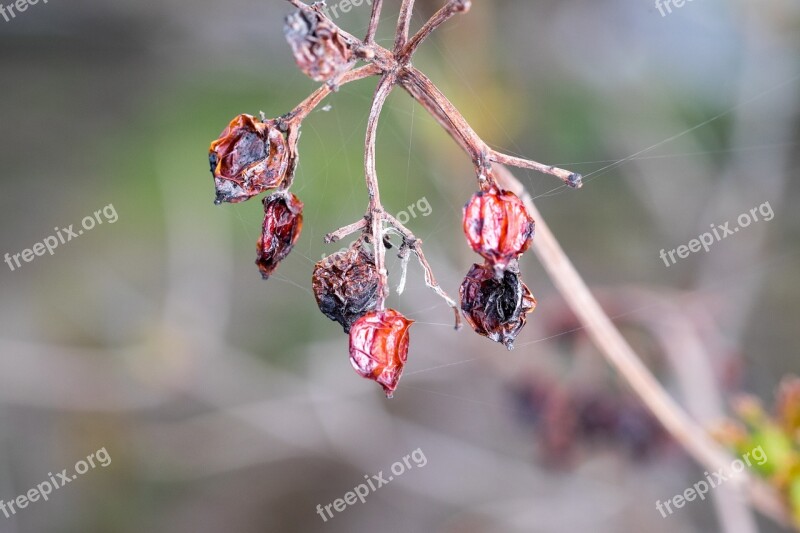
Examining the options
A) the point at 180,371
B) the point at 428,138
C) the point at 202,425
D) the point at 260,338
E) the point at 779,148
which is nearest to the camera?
the point at 779,148

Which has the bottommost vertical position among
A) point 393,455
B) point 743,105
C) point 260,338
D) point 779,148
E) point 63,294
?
point 393,455

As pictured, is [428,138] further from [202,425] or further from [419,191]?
[202,425]

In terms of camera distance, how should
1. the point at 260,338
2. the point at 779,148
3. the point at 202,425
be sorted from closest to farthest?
1. the point at 779,148
2. the point at 202,425
3. the point at 260,338

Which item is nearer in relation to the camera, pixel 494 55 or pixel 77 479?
pixel 494 55

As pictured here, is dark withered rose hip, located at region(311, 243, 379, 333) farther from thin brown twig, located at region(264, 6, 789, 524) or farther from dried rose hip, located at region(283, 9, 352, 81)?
dried rose hip, located at region(283, 9, 352, 81)

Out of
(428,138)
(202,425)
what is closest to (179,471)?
(202,425)

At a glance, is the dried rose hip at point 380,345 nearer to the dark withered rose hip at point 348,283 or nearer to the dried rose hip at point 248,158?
the dark withered rose hip at point 348,283

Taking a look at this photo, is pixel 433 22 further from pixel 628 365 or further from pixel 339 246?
pixel 339 246
